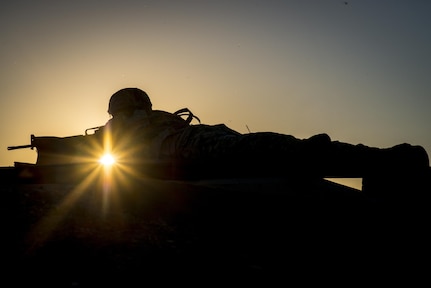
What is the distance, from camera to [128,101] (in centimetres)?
789

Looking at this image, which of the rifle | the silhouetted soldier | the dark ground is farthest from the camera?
the rifle

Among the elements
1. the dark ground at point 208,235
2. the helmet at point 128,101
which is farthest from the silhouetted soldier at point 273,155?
the helmet at point 128,101

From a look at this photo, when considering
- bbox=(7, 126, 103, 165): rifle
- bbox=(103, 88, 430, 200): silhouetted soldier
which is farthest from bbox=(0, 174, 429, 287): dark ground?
bbox=(7, 126, 103, 165): rifle

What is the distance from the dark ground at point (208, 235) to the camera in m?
2.74

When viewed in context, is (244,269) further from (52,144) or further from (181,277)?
(52,144)

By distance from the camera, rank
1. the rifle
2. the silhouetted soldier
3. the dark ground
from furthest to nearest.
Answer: the rifle < the silhouetted soldier < the dark ground

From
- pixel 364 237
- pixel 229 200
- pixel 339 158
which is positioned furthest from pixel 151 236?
pixel 339 158

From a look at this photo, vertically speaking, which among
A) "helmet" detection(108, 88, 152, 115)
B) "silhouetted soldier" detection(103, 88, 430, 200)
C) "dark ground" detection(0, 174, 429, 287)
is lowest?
"dark ground" detection(0, 174, 429, 287)

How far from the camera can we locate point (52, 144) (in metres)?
7.84

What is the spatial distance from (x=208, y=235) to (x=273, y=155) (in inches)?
67.2

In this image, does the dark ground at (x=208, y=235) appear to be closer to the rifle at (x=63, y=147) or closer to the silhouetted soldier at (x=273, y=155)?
the silhouetted soldier at (x=273, y=155)

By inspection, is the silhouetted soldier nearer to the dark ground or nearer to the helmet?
the dark ground

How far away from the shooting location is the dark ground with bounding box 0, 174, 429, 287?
2744 millimetres

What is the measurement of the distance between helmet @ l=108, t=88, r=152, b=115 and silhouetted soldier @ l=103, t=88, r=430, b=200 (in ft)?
3.39
